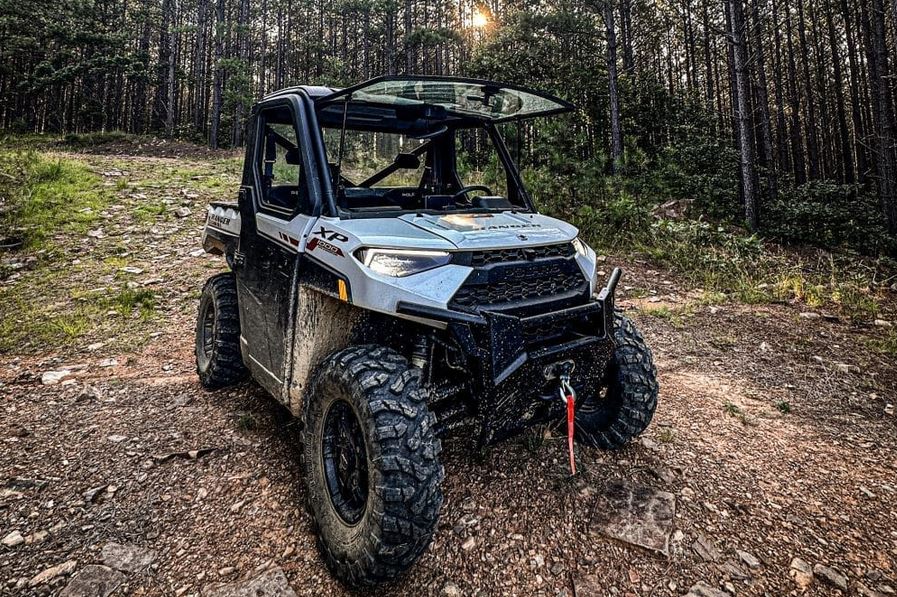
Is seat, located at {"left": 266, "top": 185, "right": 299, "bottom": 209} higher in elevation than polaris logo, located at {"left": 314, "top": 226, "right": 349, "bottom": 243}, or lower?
higher

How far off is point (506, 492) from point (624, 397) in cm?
92

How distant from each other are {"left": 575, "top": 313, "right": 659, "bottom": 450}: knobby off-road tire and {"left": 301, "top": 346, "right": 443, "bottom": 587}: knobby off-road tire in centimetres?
132

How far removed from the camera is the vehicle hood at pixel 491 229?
2270 mm

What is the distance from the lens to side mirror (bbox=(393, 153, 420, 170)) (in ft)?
11.9

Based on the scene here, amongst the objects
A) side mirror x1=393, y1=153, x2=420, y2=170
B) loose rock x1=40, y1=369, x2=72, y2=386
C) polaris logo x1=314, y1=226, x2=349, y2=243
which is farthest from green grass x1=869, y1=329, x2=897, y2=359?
loose rock x1=40, y1=369, x2=72, y2=386

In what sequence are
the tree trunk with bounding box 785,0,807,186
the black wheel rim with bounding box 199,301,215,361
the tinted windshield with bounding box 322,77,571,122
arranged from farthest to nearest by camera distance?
the tree trunk with bounding box 785,0,807,186 < the black wheel rim with bounding box 199,301,215,361 < the tinted windshield with bounding box 322,77,571,122

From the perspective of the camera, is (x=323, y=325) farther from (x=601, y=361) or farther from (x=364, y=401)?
(x=601, y=361)

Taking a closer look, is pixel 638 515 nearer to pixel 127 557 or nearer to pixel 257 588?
pixel 257 588

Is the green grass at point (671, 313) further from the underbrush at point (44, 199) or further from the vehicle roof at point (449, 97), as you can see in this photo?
the underbrush at point (44, 199)

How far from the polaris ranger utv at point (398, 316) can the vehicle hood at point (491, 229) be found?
16 millimetres

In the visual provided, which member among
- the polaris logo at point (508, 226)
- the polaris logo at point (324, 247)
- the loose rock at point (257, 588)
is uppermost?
the polaris logo at point (508, 226)

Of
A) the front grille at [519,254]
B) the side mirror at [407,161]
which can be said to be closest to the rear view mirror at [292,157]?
the side mirror at [407,161]

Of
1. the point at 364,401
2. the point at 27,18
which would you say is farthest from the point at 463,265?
the point at 27,18

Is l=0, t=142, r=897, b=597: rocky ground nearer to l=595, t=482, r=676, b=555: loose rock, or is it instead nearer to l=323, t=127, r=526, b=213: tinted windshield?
l=595, t=482, r=676, b=555: loose rock
